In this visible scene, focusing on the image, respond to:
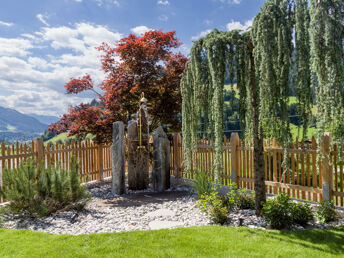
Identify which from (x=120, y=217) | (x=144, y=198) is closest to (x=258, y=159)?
(x=120, y=217)

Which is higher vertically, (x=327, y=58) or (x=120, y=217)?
(x=327, y=58)

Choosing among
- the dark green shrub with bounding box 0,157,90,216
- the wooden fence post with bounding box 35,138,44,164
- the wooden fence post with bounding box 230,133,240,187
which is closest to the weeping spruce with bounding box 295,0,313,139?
the wooden fence post with bounding box 230,133,240,187

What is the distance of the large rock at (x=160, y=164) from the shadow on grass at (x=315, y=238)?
11.8ft

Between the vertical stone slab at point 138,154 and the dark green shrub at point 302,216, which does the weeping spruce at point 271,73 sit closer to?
the dark green shrub at point 302,216

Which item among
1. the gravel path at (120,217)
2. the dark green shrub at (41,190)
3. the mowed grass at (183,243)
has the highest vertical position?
the dark green shrub at (41,190)

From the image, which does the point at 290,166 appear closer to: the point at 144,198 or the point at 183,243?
the point at 183,243

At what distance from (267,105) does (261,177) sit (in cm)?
158

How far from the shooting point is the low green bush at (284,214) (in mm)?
3918

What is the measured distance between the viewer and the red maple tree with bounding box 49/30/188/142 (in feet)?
25.2

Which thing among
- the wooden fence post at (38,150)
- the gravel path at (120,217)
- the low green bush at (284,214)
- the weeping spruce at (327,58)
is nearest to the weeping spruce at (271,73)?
the weeping spruce at (327,58)

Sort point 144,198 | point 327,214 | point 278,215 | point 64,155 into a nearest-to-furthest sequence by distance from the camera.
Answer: point 278,215 → point 327,214 → point 144,198 → point 64,155

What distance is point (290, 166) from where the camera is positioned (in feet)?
18.8

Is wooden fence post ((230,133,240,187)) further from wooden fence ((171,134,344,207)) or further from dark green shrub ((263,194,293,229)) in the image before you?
dark green shrub ((263,194,293,229))

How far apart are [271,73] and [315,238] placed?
2.49 metres
